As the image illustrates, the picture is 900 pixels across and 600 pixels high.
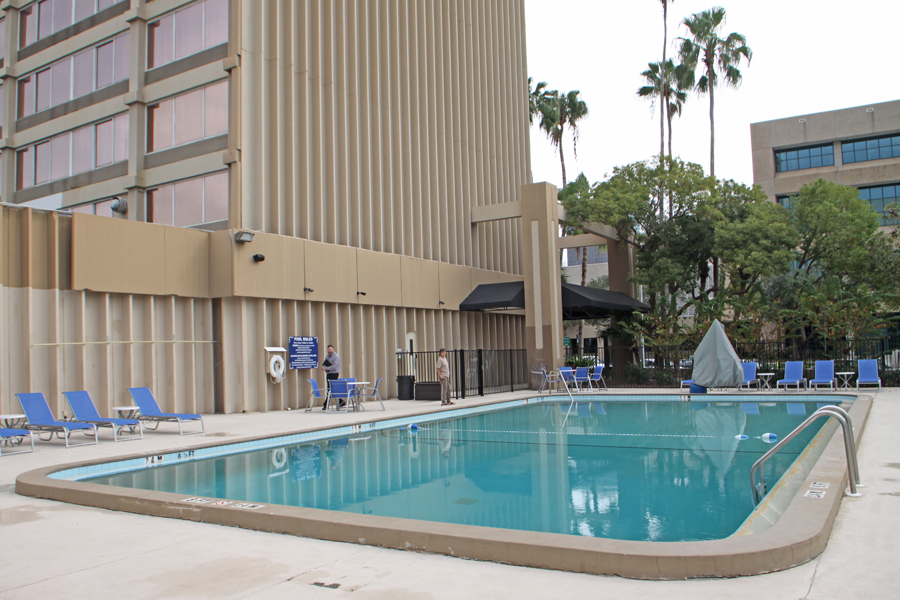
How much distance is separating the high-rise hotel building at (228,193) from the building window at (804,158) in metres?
23.5

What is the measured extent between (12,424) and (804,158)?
42458 millimetres

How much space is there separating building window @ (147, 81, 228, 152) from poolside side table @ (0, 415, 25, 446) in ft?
29.1

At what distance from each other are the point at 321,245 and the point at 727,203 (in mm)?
16318

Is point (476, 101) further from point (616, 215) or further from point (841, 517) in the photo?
point (841, 517)

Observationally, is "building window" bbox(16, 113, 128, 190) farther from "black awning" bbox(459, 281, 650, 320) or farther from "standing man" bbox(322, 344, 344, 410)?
"black awning" bbox(459, 281, 650, 320)

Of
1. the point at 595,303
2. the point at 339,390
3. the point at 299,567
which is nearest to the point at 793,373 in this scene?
the point at 595,303

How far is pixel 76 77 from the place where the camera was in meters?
22.2

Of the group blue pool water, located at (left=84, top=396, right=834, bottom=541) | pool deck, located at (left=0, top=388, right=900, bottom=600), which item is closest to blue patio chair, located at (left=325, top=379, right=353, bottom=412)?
blue pool water, located at (left=84, top=396, right=834, bottom=541)

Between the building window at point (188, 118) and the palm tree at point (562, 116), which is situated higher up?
the palm tree at point (562, 116)

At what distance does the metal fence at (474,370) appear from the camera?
2114 cm

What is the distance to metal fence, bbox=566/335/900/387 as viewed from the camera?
2106 cm

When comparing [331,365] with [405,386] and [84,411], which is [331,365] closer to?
[405,386]

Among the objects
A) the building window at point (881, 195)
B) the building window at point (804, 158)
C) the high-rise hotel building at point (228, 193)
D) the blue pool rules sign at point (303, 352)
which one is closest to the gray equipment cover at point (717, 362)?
the high-rise hotel building at point (228, 193)

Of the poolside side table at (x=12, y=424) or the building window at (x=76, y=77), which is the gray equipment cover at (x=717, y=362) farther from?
the building window at (x=76, y=77)
